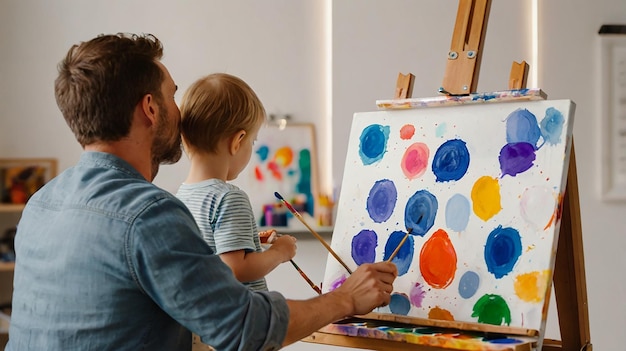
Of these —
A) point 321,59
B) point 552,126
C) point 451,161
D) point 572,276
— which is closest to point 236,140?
point 451,161

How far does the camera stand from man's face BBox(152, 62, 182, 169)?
1552 mm

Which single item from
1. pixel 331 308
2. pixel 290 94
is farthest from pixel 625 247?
pixel 331 308

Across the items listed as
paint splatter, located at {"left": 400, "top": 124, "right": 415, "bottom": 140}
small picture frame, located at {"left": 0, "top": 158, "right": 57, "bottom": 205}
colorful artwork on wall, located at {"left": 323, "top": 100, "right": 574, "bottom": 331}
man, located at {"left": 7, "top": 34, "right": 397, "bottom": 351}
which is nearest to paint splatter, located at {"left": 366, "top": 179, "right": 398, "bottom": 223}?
colorful artwork on wall, located at {"left": 323, "top": 100, "right": 574, "bottom": 331}

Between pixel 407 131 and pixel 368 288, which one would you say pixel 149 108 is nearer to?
pixel 368 288

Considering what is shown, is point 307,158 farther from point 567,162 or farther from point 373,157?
point 567,162

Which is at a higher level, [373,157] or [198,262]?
[373,157]

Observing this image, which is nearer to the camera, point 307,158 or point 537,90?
point 537,90

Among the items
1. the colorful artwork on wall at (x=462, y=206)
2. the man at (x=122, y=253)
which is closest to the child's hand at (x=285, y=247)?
the colorful artwork on wall at (x=462, y=206)

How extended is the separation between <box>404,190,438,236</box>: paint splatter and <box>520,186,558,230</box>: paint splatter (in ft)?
0.82

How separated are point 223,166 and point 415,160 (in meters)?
0.54

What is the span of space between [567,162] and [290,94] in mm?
2239

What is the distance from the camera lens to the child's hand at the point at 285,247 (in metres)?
1.96

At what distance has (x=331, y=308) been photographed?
1.61 metres

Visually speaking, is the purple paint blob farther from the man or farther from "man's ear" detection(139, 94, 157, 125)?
"man's ear" detection(139, 94, 157, 125)
